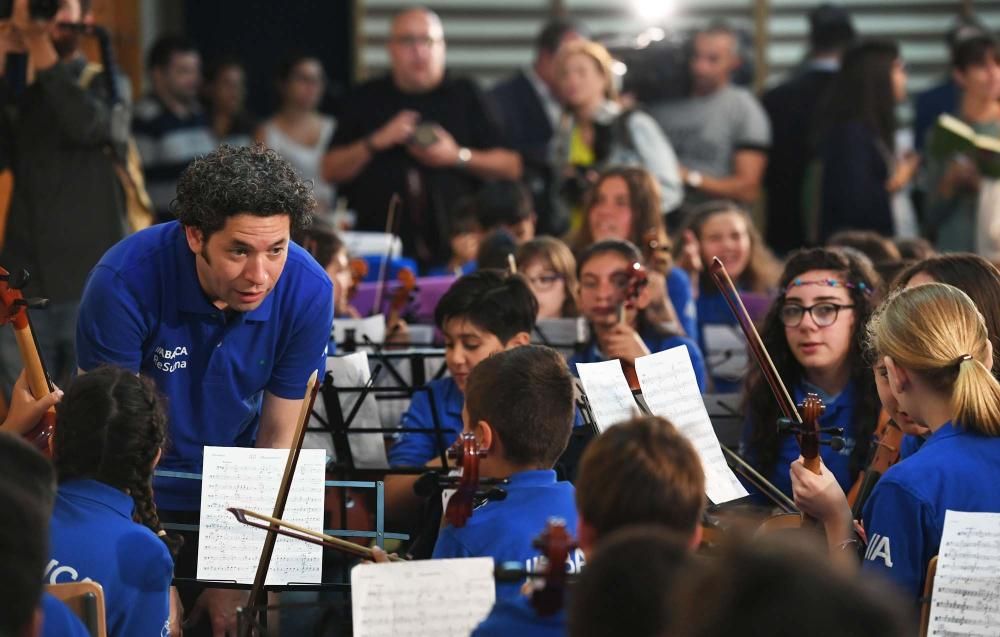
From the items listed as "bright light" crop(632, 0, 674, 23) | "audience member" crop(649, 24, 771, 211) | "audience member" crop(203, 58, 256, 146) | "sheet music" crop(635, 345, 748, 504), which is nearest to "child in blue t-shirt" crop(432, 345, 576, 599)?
"sheet music" crop(635, 345, 748, 504)

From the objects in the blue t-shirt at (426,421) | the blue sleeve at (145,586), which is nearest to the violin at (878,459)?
the blue t-shirt at (426,421)

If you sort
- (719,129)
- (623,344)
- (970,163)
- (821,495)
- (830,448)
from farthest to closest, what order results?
(719,129), (970,163), (623,344), (830,448), (821,495)

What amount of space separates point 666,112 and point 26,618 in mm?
5747

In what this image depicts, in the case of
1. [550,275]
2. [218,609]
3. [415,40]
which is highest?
[415,40]

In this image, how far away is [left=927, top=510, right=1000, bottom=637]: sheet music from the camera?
238 centimetres

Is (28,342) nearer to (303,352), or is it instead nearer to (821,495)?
(303,352)

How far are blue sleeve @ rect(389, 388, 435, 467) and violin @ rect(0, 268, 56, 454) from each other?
3.58ft

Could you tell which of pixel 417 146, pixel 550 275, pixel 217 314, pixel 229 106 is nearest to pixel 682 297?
pixel 550 275

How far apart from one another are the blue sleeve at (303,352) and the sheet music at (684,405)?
0.75m

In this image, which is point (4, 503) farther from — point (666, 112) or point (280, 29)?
point (280, 29)

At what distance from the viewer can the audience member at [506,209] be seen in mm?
5840

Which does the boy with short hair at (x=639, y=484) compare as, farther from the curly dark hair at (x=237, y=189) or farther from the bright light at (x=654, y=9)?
the bright light at (x=654, y=9)

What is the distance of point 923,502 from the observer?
255 cm

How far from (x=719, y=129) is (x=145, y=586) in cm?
494
